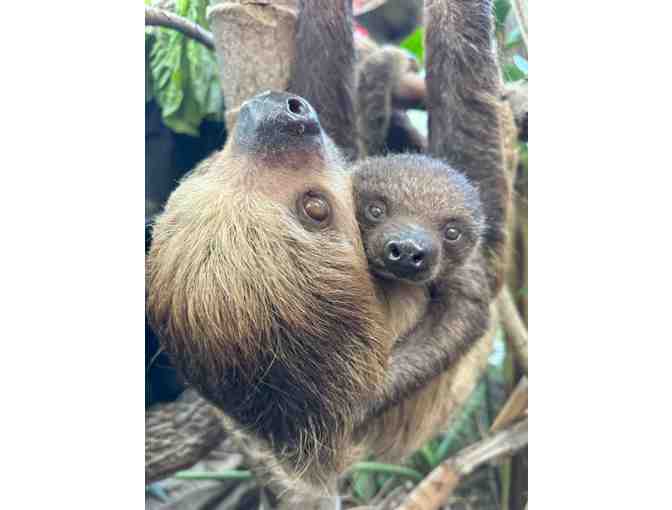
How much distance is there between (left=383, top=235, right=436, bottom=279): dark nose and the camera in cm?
167

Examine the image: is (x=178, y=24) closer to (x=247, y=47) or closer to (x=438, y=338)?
A: (x=247, y=47)

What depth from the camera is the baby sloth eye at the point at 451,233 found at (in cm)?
179

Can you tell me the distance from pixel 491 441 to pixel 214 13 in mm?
1216

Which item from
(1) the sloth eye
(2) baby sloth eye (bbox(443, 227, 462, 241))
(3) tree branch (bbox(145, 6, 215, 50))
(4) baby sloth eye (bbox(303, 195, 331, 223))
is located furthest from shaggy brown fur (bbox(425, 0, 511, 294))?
A: (3) tree branch (bbox(145, 6, 215, 50))

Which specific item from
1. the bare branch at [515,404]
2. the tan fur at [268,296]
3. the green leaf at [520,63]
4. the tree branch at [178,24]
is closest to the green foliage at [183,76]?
the tree branch at [178,24]

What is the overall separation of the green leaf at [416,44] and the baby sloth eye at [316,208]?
1.75 feet

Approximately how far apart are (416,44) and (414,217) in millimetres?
483

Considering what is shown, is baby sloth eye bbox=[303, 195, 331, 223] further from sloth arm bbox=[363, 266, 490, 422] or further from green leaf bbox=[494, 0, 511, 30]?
green leaf bbox=[494, 0, 511, 30]

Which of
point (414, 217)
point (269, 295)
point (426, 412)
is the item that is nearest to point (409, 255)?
point (414, 217)

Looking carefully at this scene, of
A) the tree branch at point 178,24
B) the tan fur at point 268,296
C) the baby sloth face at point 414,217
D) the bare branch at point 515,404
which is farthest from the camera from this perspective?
the bare branch at point 515,404

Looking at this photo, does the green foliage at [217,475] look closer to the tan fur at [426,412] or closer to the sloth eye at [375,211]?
the tan fur at [426,412]
